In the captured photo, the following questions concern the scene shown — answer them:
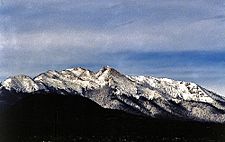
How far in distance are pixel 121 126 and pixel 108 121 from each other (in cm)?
1743

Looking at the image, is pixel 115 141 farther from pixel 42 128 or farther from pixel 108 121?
pixel 108 121

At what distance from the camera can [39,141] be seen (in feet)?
342

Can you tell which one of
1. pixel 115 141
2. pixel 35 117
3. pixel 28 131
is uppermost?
pixel 35 117

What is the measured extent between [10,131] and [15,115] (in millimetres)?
63445

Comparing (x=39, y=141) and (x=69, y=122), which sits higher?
(x=69, y=122)

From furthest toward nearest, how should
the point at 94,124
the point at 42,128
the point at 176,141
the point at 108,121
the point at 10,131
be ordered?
the point at 108,121
the point at 94,124
the point at 42,128
the point at 10,131
the point at 176,141

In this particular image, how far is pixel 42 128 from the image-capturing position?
154 m

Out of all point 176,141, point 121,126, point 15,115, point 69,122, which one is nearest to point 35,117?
point 15,115

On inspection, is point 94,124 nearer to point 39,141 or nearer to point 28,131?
point 28,131

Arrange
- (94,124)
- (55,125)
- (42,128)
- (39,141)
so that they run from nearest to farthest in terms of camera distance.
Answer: (39,141), (42,128), (55,125), (94,124)

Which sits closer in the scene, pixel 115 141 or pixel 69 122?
pixel 115 141

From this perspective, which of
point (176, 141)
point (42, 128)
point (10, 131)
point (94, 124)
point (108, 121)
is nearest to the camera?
point (176, 141)

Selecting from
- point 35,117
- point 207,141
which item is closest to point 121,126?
point 35,117

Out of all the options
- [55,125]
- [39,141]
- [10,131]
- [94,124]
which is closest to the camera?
[39,141]
